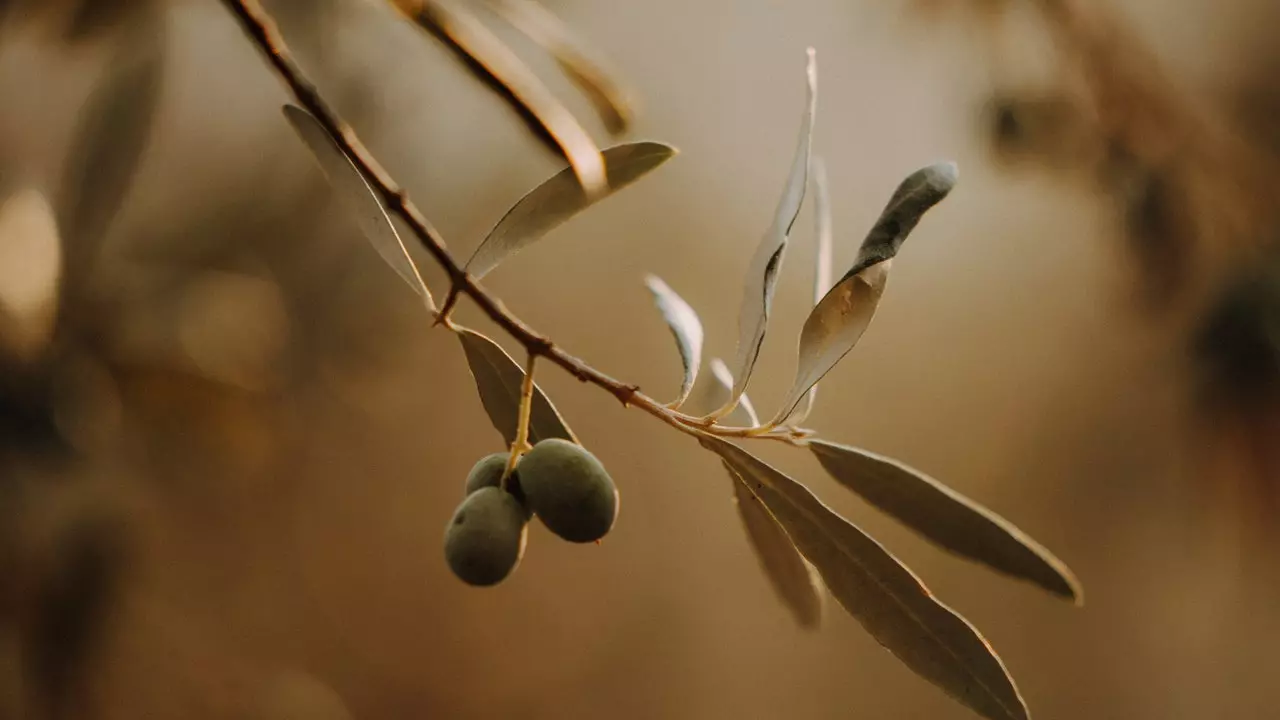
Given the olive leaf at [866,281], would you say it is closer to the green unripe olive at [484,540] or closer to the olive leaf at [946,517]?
the olive leaf at [946,517]

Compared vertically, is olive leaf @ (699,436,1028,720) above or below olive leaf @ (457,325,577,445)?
below

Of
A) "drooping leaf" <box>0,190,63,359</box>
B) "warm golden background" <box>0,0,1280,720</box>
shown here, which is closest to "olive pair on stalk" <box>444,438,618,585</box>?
"drooping leaf" <box>0,190,63,359</box>

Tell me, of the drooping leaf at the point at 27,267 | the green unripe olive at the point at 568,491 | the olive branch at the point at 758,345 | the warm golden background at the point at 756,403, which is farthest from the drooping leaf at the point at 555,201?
the warm golden background at the point at 756,403

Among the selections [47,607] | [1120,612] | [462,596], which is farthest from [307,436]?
[1120,612]

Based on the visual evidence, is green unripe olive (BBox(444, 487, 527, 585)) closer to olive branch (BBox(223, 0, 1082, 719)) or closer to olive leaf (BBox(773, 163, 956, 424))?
olive branch (BBox(223, 0, 1082, 719))

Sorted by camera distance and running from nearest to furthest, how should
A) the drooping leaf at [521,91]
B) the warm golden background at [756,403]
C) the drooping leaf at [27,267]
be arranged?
the drooping leaf at [521,91] → the drooping leaf at [27,267] → the warm golden background at [756,403]

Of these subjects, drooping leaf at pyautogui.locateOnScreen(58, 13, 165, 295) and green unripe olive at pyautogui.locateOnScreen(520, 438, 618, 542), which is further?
drooping leaf at pyautogui.locateOnScreen(58, 13, 165, 295)

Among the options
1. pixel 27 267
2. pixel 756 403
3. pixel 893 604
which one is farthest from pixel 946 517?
pixel 756 403
